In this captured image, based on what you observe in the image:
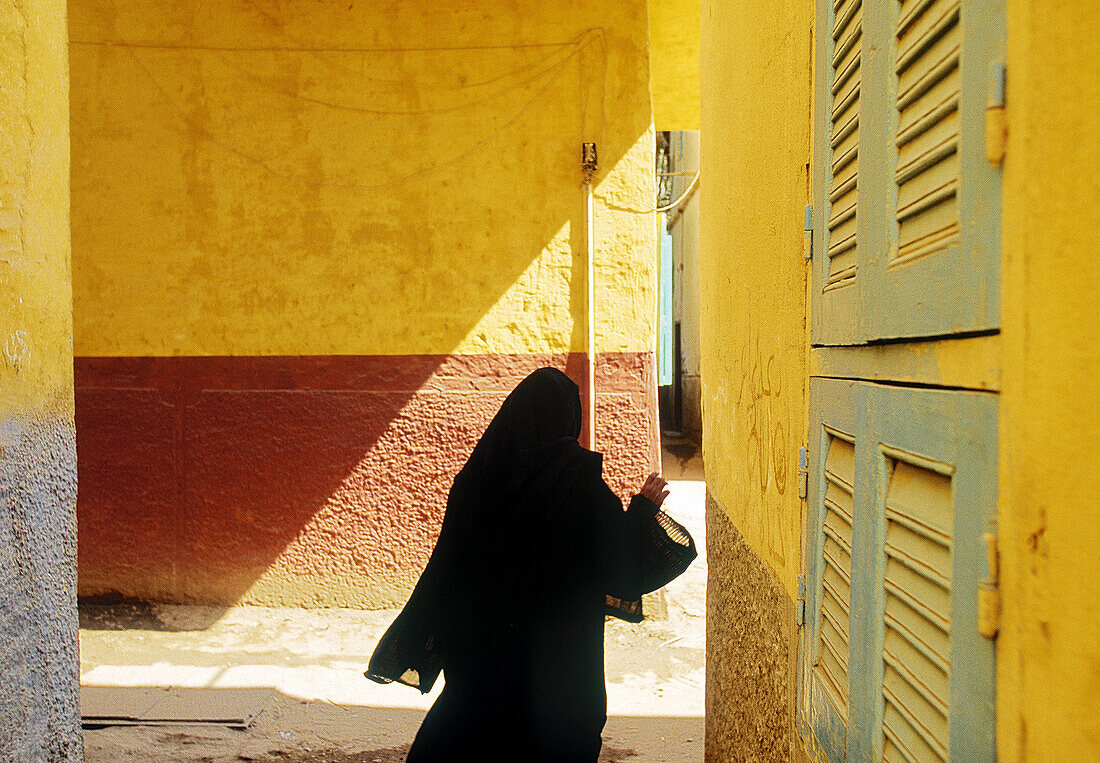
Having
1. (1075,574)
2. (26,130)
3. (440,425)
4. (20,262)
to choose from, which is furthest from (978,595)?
(440,425)

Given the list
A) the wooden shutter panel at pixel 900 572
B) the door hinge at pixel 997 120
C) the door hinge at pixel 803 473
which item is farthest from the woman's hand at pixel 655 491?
the door hinge at pixel 997 120

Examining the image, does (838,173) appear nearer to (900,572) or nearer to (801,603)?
(900,572)

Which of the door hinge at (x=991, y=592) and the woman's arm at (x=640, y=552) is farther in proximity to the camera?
the woman's arm at (x=640, y=552)

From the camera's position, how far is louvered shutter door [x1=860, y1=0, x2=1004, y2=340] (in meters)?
0.95

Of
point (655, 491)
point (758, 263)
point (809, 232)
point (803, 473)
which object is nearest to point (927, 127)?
point (809, 232)

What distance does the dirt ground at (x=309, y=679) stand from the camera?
3.96 m

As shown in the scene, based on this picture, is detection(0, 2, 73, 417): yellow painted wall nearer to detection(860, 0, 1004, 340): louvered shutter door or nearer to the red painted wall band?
detection(860, 0, 1004, 340): louvered shutter door

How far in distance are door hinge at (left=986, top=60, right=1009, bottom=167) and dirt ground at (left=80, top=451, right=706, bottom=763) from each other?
352cm

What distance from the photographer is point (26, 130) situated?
6.46 feet

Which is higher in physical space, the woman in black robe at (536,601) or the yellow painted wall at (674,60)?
the yellow painted wall at (674,60)

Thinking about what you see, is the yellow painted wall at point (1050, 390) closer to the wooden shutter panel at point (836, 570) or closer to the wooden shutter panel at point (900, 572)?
the wooden shutter panel at point (900, 572)

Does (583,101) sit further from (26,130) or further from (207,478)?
(26,130)

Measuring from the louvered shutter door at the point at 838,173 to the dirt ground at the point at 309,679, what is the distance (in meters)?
2.86

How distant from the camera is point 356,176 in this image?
5.59m
